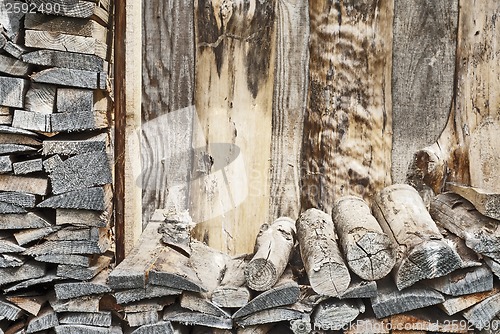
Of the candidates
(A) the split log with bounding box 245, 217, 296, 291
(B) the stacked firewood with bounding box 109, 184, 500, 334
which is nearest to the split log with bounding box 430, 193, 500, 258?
(B) the stacked firewood with bounding box 109, 184, 500, 334

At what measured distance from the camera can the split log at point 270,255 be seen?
115 inches

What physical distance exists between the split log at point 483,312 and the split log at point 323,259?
1.89 ft

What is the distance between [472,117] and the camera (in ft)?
12.0

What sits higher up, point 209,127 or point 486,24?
point 486,24

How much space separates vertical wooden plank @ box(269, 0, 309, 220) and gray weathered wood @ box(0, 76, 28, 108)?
4.32 feet

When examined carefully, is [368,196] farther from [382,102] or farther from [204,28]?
[204,28]

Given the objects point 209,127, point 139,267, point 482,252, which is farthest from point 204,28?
point 482,252

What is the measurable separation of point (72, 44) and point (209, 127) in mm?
929

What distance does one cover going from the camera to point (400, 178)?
12.1 feet

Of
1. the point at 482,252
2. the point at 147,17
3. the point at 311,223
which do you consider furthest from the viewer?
the point at 147,17

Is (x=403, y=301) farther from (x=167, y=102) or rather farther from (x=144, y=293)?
(x=167, y=102)

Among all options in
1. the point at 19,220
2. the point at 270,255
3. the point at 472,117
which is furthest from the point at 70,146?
the point at 472,117

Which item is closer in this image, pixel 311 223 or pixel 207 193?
pixel 311 223

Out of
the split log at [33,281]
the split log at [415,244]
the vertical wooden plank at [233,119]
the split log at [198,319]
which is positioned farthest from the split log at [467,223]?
the split log at [33,281]
